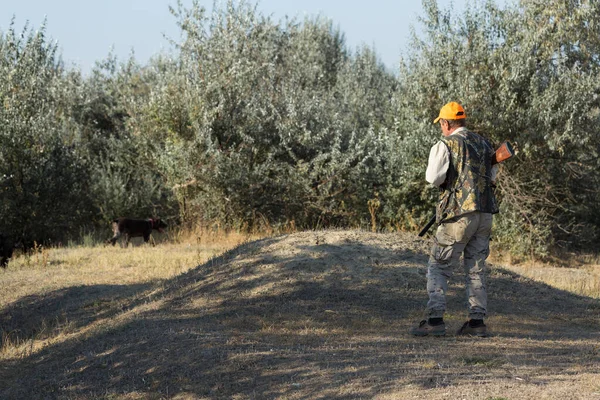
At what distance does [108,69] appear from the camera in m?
24.7

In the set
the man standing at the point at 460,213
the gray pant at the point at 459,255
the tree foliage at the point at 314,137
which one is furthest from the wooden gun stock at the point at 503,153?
the tree foliage at the point at 314,137

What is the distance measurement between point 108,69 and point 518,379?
21236 millimetres

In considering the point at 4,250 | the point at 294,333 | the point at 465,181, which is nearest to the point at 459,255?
the point at 465,181

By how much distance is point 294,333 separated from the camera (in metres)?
7.47

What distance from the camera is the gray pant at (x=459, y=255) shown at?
272 inches

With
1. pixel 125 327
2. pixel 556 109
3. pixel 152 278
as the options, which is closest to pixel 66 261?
pixel 152 278

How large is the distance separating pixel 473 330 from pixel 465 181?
4.56 ft

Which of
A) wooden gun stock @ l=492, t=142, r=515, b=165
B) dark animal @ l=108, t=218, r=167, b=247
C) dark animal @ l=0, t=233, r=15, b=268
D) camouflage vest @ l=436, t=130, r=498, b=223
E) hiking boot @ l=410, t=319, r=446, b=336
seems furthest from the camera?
dark animal @ l=108, t=218, r=167, b=247

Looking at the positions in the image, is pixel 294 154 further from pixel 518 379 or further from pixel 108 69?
pixel 518 379

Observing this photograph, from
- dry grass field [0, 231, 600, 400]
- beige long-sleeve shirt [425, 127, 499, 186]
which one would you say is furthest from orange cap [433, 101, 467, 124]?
dry grass field [0, 231, 600, 400]

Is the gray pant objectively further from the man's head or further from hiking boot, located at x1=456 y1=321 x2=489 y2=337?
the man's head

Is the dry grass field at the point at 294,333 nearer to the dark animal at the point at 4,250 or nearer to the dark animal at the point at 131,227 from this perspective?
the dark animal at the point at 4,250

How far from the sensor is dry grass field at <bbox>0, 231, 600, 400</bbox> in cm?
569

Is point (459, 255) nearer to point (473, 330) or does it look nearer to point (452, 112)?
point (473, 330)
